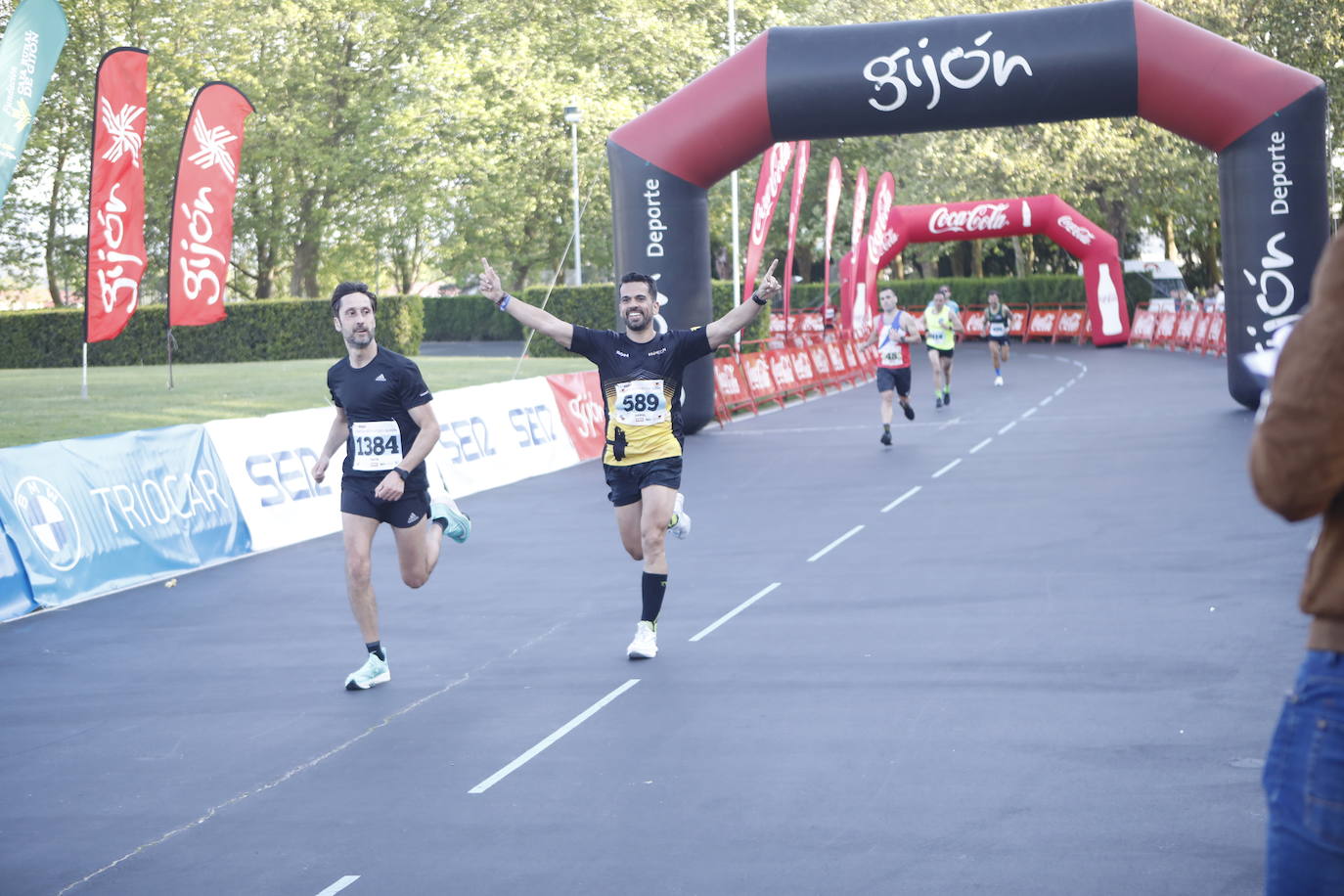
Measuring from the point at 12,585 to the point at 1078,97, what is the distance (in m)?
13.4

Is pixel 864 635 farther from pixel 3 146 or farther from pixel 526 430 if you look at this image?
pixel 3 146

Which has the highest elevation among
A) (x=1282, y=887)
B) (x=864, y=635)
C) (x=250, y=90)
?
(x=250, y=90)

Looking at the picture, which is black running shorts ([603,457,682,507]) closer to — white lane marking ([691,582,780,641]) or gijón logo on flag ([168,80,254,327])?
white lane marking ([691,582,780,641])

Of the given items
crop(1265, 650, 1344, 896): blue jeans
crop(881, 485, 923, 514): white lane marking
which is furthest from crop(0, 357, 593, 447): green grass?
crop(1265, 650, 1344, 896): blue jeans

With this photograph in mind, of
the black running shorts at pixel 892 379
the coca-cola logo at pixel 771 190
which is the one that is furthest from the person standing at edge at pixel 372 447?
the coca-cola logo at pixel 771 190

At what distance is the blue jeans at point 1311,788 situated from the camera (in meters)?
2.46

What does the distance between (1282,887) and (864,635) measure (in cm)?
604

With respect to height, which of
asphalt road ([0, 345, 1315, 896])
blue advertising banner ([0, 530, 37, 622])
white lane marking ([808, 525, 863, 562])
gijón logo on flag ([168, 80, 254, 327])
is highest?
gijón logo on flag ([168, 80, 254, 327])

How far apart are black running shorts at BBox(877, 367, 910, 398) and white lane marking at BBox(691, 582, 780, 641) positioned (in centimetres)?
902

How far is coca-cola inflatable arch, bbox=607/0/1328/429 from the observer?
18.2 meters

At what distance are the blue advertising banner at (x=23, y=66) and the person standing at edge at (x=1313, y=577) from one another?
15.1m

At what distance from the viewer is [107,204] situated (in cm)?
1995

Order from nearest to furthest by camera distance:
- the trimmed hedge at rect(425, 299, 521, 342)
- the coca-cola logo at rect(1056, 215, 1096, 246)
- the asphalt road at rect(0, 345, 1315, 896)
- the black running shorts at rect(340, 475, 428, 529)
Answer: the asphalt road at rect(0, 345, 1315, 896) < the black running shorts at rect(340, 475, 428, 529) < the coca-cola logo at rect(1056, 215, 1096, 246) < the trimmed hedge at rect(425, 299, 521, 342)

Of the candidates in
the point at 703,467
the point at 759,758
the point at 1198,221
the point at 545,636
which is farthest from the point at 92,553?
the point at 1198,221
